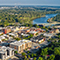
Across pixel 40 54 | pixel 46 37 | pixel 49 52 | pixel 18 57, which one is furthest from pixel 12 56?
pixel 46 37

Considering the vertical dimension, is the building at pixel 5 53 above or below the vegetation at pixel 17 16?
above

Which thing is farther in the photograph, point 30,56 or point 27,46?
point 27,46

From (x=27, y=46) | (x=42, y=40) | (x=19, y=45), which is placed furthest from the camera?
(x=42, y=40)

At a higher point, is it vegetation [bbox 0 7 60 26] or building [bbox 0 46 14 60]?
building [bbox 0 46 14 60]

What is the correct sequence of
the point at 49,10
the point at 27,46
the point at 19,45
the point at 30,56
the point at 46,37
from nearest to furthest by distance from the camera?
the point at 30,56 < the point at 19,45 < the point at 27,46 < the point at 46,37 < the point at 49,10

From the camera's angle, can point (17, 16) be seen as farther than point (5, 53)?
Yes

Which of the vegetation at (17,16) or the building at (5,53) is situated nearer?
the building at (5,53)

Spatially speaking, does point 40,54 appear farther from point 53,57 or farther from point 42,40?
point 42,40

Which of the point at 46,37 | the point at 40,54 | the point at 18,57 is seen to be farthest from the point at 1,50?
the point at 46,37

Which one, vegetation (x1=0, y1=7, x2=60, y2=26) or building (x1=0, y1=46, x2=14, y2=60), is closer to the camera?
building (x1=0, y1=46, x2=14, y2=60)

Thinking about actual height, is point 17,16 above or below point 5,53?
below
